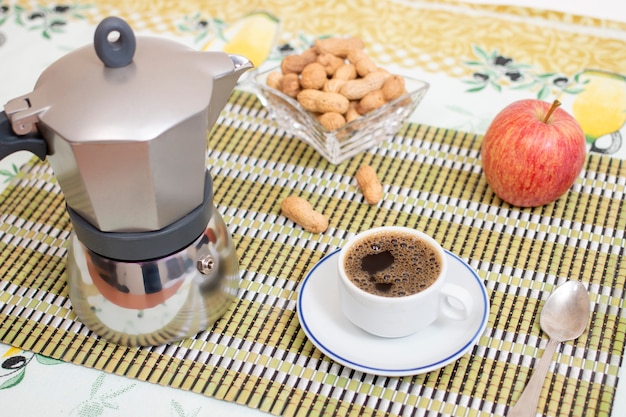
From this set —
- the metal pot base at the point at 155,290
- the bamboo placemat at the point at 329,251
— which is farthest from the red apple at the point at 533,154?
the metal pot base at the point at 155,290

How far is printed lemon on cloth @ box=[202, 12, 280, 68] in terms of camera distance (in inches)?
39.9

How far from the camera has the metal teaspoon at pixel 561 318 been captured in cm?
61

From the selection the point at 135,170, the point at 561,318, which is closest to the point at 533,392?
the point at 561,318

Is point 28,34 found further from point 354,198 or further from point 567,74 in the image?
point 567,74

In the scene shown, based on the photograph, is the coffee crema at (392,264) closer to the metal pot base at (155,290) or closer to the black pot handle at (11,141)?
the metal pot base at (155,290)

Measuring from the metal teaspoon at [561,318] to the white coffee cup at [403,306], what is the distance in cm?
7

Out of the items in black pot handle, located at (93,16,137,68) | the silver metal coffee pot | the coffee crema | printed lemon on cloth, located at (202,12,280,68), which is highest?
black pot handle, located at (93,16,137,68)

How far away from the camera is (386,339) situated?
627mm

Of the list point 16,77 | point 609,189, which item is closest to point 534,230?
point 609,189

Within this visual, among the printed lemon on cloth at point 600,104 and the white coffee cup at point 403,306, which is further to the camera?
the printed lemon on cloth at point 600,104

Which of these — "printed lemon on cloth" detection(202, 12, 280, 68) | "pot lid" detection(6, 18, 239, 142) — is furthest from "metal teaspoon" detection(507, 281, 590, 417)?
"printed lemon on cloth" detection(202, 12, 280, 68)

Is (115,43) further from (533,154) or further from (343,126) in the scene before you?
(533,154)

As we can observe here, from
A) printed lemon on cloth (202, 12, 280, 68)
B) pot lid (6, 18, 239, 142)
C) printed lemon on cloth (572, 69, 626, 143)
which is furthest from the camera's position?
printed lemon on cloth (202, 12, 280, 68)

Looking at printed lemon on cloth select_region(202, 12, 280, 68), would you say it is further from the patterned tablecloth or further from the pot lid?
the pot lid
